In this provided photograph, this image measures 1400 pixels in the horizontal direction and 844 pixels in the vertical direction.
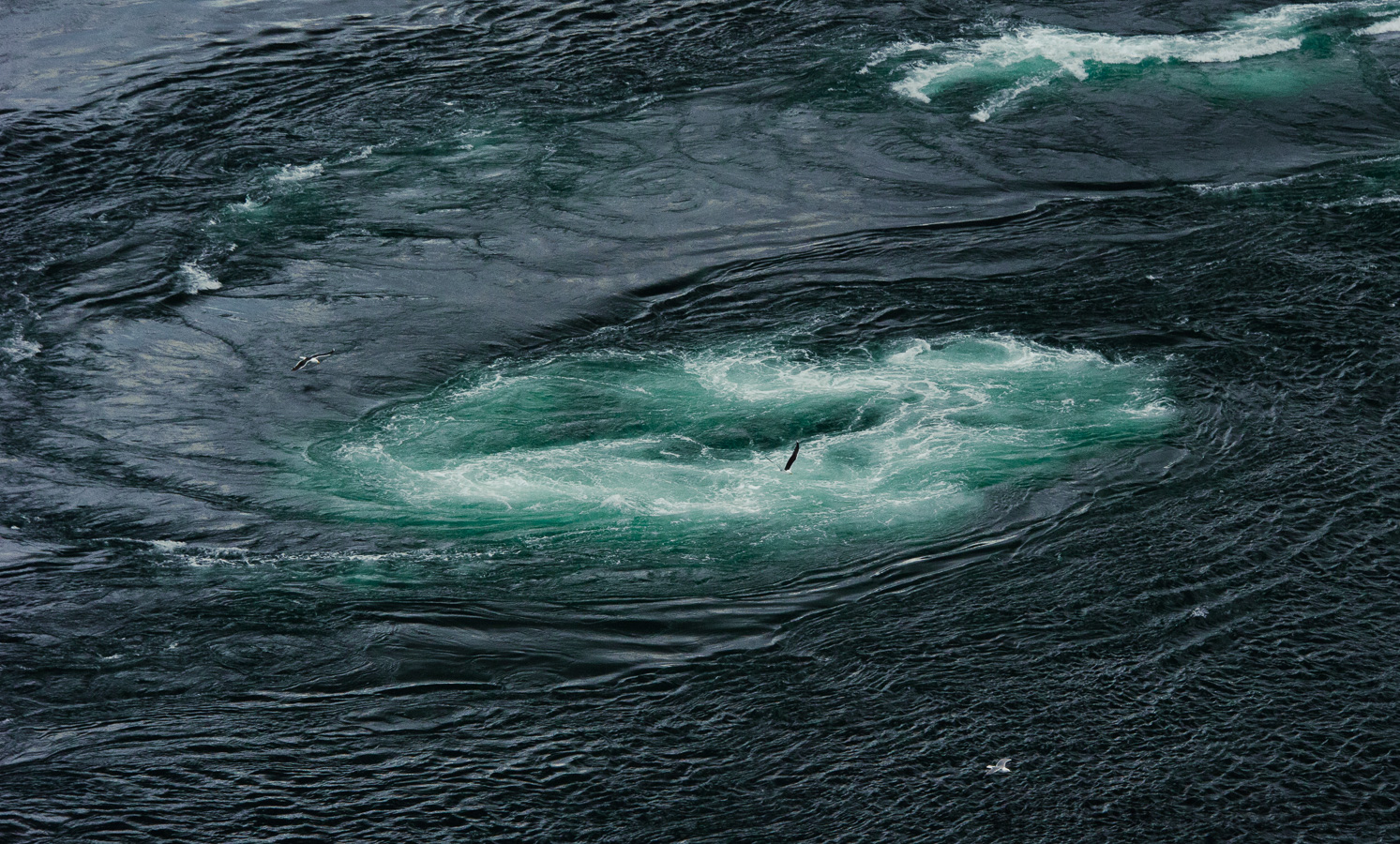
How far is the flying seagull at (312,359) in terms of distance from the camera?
14617 mm

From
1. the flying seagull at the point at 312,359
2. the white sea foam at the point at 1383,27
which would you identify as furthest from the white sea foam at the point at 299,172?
the white sea foam at the point at 1383,27

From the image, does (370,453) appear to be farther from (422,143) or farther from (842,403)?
(422,143)

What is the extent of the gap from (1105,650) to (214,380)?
33.0 ft

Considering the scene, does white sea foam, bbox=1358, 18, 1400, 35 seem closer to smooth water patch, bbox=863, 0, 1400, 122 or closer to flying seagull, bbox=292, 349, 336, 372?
smooth water patch, bbox=863, 0, 1400, 122

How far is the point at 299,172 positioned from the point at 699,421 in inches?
309

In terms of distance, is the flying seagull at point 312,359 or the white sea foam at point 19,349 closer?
the flying seagull at point 312,359

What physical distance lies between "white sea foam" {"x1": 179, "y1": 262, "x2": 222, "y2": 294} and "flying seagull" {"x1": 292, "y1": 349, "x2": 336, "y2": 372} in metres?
2.02

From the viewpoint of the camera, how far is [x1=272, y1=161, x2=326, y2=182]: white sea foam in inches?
699

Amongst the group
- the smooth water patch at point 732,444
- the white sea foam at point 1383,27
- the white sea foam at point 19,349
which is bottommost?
the smooth water patch at point 732,444

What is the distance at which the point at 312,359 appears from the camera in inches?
575

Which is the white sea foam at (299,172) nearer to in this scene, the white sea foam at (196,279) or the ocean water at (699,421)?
the ocean water at (699,421)

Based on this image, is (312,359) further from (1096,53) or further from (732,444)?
(1096,53)

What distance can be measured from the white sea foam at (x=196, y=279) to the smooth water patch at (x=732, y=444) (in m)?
3.61

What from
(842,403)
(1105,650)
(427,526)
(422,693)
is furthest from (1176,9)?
(422,693)
